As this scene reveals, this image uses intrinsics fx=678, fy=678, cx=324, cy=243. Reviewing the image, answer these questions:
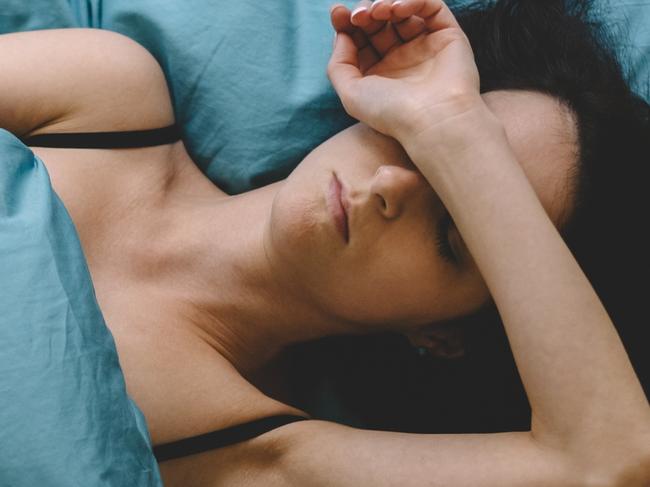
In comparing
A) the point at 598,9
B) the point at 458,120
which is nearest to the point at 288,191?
the point at 458,120

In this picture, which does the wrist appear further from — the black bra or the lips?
the black bra

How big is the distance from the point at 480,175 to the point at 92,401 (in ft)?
1.67

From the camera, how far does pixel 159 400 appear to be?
2.96ft

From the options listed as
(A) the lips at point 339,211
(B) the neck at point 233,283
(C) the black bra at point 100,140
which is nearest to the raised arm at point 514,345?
(A) the lips at point 339,211

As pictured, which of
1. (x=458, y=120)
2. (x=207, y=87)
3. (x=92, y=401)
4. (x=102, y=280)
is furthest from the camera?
(x=207, y=87)

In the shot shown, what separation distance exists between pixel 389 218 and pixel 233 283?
12.1 inches

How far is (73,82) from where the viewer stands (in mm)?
1015

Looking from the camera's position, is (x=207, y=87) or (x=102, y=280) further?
(x=207, y=87)

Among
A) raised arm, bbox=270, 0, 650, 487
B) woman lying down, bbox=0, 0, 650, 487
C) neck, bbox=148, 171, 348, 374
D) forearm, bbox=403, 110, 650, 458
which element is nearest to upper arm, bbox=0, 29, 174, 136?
woman lying down, bbox=0, 0, 650, 487

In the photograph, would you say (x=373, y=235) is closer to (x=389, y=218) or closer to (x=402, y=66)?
(x=389, y=218)

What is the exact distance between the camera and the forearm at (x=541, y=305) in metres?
0.77

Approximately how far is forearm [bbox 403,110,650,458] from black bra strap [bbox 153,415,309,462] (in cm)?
35

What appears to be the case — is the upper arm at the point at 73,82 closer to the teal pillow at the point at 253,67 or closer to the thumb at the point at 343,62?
the teal pillow at the point at 253,67

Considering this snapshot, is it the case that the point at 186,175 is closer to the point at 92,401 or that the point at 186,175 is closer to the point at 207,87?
the point at 207,87
